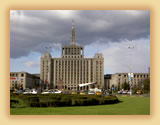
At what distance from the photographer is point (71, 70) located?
140 m

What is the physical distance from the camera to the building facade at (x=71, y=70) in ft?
454

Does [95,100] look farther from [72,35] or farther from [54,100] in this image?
[72,35]

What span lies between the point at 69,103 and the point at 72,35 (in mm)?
131220

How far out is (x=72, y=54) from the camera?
471 ft

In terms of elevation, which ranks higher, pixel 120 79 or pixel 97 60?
pixel 97 60

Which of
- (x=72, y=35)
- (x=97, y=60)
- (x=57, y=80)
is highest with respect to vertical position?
(x=72, y=35)

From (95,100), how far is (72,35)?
129907 mm

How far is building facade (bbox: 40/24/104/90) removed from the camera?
13850 cm

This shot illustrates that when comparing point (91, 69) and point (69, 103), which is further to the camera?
point (91, 69)
